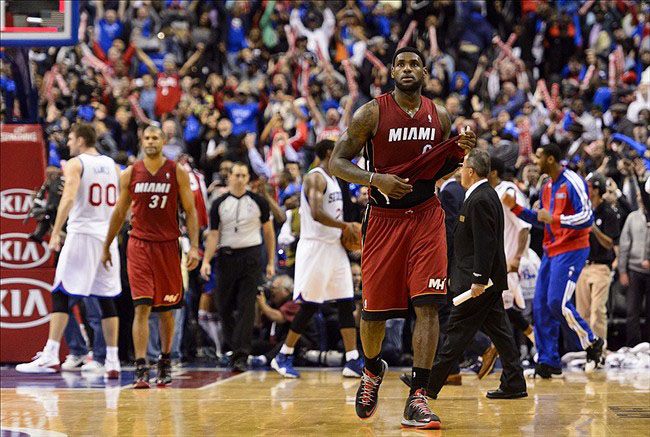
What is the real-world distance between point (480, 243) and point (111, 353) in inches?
186

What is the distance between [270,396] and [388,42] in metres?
13.2

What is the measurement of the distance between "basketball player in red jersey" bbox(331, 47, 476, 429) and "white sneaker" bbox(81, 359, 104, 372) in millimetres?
5341

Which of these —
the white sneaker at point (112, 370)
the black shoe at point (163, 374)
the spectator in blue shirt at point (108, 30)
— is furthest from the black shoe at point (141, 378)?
the spectator in blue shirt at point (108, 30)

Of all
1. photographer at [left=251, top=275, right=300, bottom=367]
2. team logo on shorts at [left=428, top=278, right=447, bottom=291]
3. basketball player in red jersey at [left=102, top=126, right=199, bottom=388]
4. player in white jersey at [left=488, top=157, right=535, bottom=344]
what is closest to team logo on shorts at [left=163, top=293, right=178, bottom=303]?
basketball player in red jersey at [left=102, top=126, right=199, bottom=388]

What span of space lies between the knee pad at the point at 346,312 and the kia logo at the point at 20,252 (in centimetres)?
375

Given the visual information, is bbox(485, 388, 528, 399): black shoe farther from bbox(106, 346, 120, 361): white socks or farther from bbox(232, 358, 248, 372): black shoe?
bbox(106, 346, 120, 361): white socks

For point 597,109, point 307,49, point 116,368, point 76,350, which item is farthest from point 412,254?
point 307,49

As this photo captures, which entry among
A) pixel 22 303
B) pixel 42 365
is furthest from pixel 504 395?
pixel 22 303

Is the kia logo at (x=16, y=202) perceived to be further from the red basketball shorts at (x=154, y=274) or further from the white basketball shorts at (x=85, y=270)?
the red basketball shorts at (x=154, y=274)

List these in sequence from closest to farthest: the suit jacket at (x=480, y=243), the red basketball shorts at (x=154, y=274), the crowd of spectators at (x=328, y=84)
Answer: the suit jacket at (x=480, y=243) < the red basketball shorts at (x=154, y=274) < the crowd of spectators at (x=328, y=84)

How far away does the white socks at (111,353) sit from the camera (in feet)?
36.2

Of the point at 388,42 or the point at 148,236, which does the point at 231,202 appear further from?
the point at 388,42

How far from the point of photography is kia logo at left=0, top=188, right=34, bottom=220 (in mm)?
12398

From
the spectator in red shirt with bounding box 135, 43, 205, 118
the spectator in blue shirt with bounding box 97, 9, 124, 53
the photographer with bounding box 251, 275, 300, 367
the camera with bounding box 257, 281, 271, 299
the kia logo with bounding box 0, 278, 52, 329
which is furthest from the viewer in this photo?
the spectator in blue shirt with bounding box 97, 9, 124, 53
